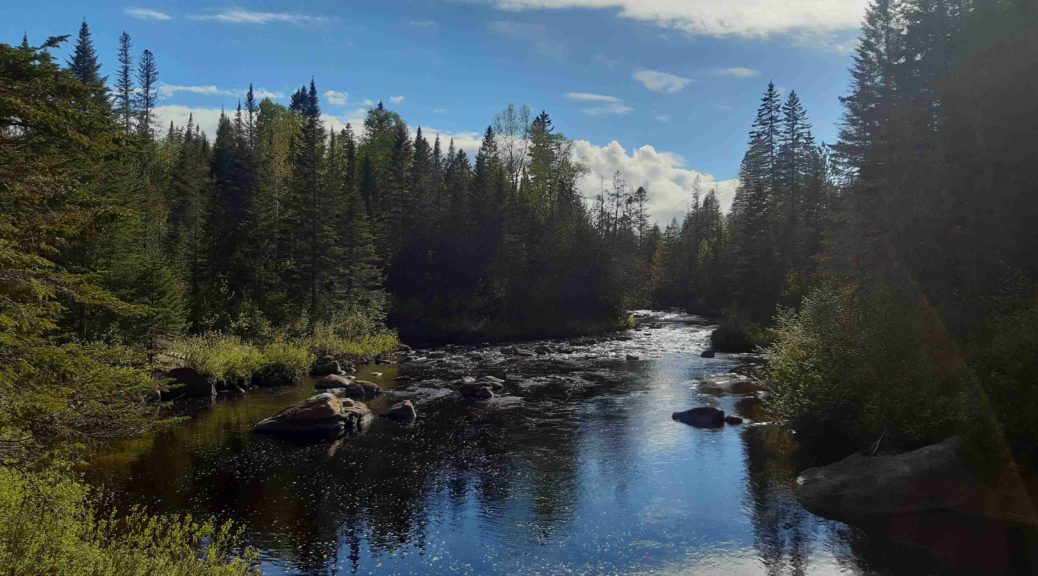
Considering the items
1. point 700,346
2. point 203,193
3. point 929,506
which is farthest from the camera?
point 203,193

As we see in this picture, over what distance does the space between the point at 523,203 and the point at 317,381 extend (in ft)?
131

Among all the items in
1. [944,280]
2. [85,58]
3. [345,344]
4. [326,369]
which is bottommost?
[326,369]

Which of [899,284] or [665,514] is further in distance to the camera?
[899,284]

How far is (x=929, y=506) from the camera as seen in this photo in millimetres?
15344

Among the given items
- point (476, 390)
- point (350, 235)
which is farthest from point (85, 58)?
point (476, 390)

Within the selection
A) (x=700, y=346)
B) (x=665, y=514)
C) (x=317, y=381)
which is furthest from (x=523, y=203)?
(x=665, y=514)

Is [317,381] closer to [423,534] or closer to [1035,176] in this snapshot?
[423,534]

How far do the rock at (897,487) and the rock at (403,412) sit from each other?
1460 cm

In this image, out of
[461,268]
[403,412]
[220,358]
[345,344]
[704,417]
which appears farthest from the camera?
[461,268]

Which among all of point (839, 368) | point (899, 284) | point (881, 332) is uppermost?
point (899, 284)

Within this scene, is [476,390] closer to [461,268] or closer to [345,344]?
[345,344]

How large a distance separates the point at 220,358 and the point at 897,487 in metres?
27.5

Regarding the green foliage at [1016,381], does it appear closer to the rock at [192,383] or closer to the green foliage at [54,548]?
the green foliage at [54,548]

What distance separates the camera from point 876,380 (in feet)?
60.6
